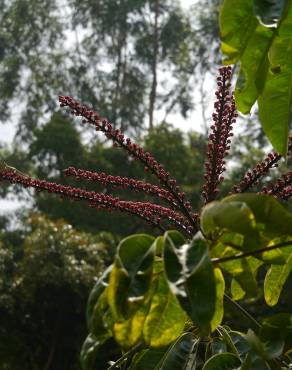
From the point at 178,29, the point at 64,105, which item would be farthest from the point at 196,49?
the point at 64,105

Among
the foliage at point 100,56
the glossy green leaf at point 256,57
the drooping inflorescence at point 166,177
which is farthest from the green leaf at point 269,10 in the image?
the foliage at point 100,56

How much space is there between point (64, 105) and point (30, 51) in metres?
23.0

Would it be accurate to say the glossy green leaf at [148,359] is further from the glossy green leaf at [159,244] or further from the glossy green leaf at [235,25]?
the glossy green leaf at [235,25]

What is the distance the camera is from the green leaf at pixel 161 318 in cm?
92

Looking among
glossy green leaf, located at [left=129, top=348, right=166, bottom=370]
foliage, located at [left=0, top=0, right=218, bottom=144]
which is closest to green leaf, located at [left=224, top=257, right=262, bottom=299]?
→ glossy green leaf, located at [left=129, top=348, right=166, bottom=370]

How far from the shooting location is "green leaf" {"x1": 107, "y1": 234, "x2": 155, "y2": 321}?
783 mm

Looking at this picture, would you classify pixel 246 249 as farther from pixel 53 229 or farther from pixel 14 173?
pixel 53 229

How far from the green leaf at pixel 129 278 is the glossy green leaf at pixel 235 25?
0.27m

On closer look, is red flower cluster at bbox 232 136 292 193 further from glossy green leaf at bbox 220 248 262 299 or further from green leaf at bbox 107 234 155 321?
green leaf at bbox 107 234 155 321

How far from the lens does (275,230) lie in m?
0.82

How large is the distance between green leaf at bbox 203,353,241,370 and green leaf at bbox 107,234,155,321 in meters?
0.22

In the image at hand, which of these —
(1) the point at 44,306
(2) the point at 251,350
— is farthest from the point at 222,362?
(1) the point at 44,306

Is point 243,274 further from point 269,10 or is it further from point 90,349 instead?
point 269,10

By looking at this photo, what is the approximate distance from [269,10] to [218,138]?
685 millimetres
